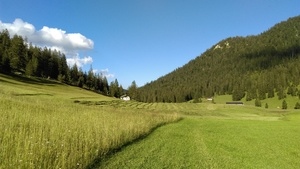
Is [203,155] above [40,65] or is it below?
below

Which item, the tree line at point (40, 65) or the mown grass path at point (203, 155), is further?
the tree line at point (40, 65)

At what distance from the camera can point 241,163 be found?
55.8ft

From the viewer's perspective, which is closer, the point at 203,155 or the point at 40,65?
the point at 203,155

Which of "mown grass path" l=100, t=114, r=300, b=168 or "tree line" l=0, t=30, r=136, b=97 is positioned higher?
"tree line" l=0, t=30, r=136, b=97

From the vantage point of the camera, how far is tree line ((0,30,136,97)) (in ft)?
412

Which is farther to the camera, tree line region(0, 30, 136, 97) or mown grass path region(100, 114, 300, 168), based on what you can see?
tree line region(0, 30, 136, 97)

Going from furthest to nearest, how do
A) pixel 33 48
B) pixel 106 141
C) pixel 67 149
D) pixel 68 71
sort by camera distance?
1. pixel 68 71
2. pixel 33 48
3. pixel 106 141
4. pixel 67 149

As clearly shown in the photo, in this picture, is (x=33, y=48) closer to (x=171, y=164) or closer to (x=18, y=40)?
(x=18, y=40)

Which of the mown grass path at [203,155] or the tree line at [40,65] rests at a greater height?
the tree line at [40,65]

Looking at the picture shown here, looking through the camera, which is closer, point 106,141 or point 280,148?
point 106,141

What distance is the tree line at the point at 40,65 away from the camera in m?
126

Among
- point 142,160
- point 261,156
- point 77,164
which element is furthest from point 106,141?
point 261,156

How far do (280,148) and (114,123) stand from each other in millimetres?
12630

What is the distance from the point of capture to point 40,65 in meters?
146
